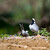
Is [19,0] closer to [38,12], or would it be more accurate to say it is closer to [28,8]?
[28,8]

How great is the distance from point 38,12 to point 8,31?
3205 mm

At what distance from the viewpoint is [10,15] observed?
13547mm

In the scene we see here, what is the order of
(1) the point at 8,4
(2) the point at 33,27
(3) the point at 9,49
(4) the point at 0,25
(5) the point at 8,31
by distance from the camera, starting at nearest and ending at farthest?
(3) the point at 9,49 → (2) the point at 33,27 → (5) the point at 8,31 → (4) the point at 0,25 → (1) the point at 8,4

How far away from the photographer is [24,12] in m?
13.5

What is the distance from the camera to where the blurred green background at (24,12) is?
41.6 feet

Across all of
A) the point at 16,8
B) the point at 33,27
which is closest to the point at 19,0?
the point at 16,8

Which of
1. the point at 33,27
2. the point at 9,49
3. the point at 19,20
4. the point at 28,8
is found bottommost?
the point at 9,49

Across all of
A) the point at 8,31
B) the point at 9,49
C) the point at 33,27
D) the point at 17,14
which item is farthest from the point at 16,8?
the point at 9,49

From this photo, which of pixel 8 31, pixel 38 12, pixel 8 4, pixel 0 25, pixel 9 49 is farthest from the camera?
pixel 8 4

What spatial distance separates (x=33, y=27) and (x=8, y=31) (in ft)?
6.17

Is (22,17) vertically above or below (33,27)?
above

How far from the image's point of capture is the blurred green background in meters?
12.7

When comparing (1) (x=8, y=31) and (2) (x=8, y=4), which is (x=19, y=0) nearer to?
(2) (x=8, y=4)

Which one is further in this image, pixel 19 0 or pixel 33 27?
pixel 19 0
